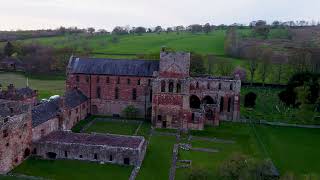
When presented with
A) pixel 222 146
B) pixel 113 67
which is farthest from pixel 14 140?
pixel 222 146

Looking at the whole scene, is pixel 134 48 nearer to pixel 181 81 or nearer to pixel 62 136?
pixel 181 81

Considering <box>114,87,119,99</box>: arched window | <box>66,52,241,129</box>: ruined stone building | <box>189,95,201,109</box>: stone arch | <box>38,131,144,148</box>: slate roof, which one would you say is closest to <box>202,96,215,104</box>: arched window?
<box>66,52,241,129</box>: ruined stone building

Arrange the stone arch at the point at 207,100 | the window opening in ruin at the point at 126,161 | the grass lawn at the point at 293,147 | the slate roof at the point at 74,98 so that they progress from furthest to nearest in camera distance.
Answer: the stone arch at the point at 207,100 → the slate roof at the point at 74,98 → the grass lawn at the point at 293,147 → the window opening in ruin at the point at 126,161

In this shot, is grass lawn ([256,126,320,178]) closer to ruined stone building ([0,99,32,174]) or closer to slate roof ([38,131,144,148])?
slate roof ([38,131,144,148])

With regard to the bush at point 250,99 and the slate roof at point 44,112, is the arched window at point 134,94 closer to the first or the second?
the slate roof at point 44,112

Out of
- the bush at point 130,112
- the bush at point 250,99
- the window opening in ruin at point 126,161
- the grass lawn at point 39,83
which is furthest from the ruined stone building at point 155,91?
the grass lawn at point 39,83

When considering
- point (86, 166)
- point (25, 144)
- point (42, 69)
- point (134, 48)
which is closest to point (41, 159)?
point (25, 144)
